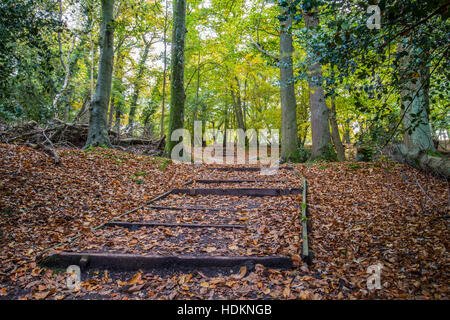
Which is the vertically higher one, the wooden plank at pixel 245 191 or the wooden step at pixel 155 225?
the wooden plank at pixel 245 191

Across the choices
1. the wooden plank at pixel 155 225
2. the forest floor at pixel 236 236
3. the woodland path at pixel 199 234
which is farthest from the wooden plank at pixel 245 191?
the wooden plank at pixel 155 225

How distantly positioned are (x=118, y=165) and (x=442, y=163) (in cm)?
845

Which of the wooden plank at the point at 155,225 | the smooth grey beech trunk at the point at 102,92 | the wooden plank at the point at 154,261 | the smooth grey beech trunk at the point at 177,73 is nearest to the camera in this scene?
the wooden plank at the point at 154,261

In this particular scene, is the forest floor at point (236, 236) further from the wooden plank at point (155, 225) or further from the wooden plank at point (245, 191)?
the wooden plank at point (245, 191)

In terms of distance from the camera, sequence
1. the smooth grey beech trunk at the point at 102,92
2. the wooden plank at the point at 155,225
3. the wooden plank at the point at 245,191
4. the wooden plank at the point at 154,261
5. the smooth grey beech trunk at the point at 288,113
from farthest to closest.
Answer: the smooth grey beech trunk at the point at 288,113
the smooth grey beech trunk at the point at 102,92
the wooden plank at the point at 245,191
the wooden plank at the point at 155,225
the wooden plank at the point at 154,261

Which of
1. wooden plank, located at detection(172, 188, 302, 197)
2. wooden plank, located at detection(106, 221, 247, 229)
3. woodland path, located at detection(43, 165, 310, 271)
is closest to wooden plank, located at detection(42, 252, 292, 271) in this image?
woodland path, located at detection(43, 165, 310, 271)

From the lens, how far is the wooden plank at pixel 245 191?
18.9 feet

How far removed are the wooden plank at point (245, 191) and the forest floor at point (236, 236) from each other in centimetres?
37

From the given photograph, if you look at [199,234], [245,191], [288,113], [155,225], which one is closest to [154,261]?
[199,234]

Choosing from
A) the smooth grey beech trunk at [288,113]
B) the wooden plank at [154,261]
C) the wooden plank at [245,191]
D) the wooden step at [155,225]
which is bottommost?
the wooden plank at [154,261]

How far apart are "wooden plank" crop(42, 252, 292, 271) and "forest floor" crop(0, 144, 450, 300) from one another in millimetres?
86

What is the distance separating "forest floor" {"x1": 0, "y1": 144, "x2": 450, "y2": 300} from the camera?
261 cm

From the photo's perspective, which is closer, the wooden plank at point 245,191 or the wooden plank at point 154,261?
the wooden plank at point 154,261
